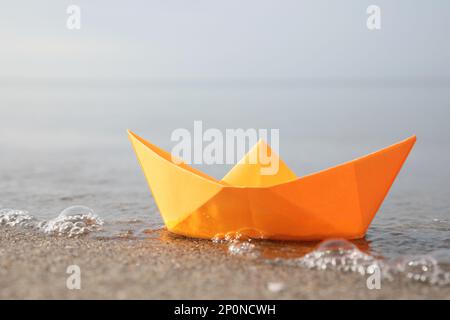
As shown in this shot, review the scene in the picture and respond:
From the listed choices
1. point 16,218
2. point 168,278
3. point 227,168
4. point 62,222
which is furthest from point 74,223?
point 227,168

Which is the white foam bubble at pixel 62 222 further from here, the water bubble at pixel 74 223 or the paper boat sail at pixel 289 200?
the paper boat sail at pixel 289 200

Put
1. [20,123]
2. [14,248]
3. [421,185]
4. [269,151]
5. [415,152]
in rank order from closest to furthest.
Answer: [14,248], [269,151], [421,185], [415,152], [20,123]

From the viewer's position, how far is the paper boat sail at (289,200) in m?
4.65

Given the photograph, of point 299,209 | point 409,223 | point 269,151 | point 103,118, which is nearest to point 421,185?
point 409,223

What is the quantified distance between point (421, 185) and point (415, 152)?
10.1 ft

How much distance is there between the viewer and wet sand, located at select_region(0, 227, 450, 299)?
11.6ft

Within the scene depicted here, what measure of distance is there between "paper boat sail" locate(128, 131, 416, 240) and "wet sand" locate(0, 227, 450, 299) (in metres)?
0.35

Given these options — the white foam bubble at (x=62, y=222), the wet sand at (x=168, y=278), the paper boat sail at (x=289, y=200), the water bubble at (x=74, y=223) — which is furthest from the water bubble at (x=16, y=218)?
the paper boat sail at (x=289, y=200)

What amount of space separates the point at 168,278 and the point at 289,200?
1289mm

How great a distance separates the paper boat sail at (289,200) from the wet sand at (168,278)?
1.16 feet

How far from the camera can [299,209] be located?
186 inches

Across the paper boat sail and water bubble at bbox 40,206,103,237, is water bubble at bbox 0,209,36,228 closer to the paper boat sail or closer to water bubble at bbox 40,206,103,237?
water bubble at bbox 40,206,103,237

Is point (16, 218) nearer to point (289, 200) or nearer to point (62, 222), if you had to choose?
point (62, 222)

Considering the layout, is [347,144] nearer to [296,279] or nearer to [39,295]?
[296,279]
